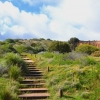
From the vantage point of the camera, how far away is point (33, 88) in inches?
536

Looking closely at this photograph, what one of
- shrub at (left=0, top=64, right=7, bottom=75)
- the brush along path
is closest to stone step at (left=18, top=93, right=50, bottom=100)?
the brush along path

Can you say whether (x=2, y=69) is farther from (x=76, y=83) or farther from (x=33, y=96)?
(x=76, y=83)

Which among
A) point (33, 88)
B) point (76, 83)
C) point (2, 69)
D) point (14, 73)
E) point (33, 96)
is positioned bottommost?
point (33, 96)

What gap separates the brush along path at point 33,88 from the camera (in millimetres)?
12109

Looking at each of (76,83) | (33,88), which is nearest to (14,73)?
(33,88)

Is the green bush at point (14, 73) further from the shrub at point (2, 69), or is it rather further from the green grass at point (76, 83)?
the green grass at point (76, 83)

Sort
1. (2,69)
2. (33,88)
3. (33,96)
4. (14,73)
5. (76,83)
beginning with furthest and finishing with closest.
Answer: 1. (2,69)
2. (14,73)
3. (33,88)
4. (76,83)
5. (33,96)

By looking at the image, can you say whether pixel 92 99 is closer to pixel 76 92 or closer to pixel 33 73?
pixel 76 92

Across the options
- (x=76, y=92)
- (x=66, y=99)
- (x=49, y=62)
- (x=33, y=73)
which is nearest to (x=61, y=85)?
(x=76, y=92)

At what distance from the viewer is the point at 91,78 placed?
12.8 m

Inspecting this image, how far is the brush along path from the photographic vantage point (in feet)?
39.7

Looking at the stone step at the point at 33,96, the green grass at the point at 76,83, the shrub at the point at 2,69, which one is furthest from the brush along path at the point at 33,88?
the shrub at the point at 2,69

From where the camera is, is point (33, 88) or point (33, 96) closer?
point (33, 96)

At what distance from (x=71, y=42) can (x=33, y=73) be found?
42.5 m
